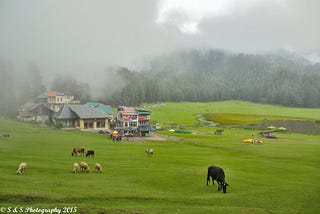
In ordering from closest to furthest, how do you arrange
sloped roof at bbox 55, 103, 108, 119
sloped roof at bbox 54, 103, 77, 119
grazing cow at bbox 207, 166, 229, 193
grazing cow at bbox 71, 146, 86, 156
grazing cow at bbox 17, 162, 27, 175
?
grazing cow at bbox 207, 166, 229, 193, grazing cow at bbox 17, 162, 27, 175, grazing cow at bbox 71, 146, 86, 156, sloped roof at bbox 54, 103, 77, 119, sloped roof at bbox 55, 103, 108, 119

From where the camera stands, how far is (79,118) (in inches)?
3846

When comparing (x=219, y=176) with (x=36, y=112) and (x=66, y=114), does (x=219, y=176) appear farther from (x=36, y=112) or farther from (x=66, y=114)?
(x=36, y=112)

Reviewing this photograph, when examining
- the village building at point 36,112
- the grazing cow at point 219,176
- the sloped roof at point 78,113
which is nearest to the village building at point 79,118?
the sloped roof at point 78,113

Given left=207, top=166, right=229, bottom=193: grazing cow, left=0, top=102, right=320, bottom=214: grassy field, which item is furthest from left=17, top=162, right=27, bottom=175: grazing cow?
left=207, top=166, right=229, bottom=193: grazing cow

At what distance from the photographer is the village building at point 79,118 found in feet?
319

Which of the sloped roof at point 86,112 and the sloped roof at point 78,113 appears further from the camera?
the sloped roof at point 86,112

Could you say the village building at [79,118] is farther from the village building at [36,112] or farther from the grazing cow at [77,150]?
the grazing cow at [77,150]

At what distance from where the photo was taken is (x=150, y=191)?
81.7ft

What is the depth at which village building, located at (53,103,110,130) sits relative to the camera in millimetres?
97125

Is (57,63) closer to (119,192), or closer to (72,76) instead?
(72,76)

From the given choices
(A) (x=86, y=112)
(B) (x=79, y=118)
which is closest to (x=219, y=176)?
(B) (x=79, y=118)

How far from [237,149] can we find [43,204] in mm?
53811

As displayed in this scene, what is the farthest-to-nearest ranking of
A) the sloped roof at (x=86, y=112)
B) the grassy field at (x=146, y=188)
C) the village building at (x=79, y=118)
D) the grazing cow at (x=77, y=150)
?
the sloped roof at (x=86, y=112), the village building at (x=79, y=118), the grazing cow at (x=77, y=150), the grassy field at (x=146, y=188)

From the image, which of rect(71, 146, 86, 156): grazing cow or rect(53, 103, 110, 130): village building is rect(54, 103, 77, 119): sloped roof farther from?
rect(71, 146, 86, 156): grazing cow
